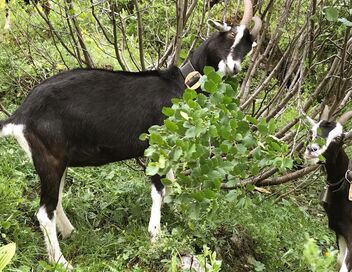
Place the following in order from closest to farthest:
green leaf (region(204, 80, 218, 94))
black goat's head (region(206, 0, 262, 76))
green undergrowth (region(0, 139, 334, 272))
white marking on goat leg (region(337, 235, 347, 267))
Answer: green leaf (region(204, 80, 218, 94))
green undergrowth (region(0, 139, 334, 272))
black goat's head (region(206, 0, 262, 76))
white marking on goat leg (region(337, 235, 347, 267))

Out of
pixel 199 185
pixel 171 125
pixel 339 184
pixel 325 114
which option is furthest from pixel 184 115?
pixel 339 184

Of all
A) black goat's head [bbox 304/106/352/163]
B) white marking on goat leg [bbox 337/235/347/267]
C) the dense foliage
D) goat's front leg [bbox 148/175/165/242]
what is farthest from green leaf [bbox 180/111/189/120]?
white marking on goat leg [bbox 337/235/347/267]

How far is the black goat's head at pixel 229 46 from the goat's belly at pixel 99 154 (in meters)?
0.87

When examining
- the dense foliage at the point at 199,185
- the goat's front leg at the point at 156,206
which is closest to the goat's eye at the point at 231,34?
the dense foliage at the point at 199,185

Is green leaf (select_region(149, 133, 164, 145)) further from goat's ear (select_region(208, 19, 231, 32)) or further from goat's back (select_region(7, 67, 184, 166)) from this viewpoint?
goat's ear (select_region(208, 19, 231, 32))

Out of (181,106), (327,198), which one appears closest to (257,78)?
(327,198)

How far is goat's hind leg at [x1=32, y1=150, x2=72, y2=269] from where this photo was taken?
3.98 meters

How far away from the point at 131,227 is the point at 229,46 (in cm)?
153

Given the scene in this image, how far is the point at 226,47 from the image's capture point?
4.59 meters

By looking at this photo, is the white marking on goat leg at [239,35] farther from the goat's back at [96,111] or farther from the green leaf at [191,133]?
the green leaf at [191,133]

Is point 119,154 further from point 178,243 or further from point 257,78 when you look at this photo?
point 257,78

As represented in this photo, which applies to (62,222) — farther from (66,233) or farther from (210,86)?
(210,86)

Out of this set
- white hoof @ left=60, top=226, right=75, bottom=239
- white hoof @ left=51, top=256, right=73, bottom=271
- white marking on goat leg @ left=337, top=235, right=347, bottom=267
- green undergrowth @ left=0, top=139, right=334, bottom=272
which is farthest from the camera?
white marking on goat leg @ left=337, top=235, right=347, bottom=267

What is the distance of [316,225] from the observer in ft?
19.5
